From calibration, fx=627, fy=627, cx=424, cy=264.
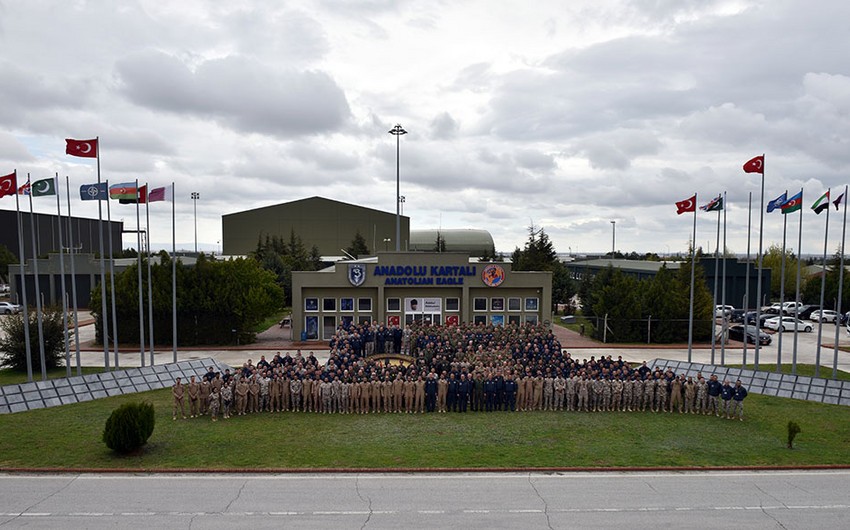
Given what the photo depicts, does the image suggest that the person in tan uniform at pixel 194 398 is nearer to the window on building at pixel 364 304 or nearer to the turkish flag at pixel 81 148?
the turkish flag at pixel 81 148

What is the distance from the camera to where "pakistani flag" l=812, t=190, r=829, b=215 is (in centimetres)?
2366

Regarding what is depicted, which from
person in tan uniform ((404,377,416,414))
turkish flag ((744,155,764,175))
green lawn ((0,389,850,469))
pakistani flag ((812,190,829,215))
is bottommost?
green lawn ((0,389,850,469))

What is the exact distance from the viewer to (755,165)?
2484 cm

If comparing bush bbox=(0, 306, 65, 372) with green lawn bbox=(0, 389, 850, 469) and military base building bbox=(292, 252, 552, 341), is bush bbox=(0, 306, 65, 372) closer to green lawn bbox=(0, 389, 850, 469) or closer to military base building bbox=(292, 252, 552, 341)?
green lawn bbox=(0, 389, 850, 469)

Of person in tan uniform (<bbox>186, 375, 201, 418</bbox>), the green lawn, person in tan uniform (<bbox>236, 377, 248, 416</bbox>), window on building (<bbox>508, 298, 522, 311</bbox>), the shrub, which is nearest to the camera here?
the green lawn

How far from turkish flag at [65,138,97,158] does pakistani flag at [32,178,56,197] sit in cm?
130

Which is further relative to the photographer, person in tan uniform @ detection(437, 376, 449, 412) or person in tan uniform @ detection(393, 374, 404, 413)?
person in tan uniform @ detection(437, 376, 449, 412)

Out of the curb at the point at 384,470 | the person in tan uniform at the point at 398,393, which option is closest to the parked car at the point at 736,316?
the curb at the point at 384,470

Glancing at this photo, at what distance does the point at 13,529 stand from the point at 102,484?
2452 mm

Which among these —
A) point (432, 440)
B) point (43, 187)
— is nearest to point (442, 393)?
point (432, 440)

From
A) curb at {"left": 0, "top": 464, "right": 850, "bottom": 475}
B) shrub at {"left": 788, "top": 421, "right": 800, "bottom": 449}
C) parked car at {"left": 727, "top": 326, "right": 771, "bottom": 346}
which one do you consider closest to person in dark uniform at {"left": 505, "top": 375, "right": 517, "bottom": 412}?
curb at {"left": 0, "top": 464, "right": 850, "bottom": 475}

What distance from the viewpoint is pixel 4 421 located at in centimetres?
1823

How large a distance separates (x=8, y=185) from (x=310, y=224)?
6972 centimetres

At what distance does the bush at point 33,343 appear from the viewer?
27.2 metres
